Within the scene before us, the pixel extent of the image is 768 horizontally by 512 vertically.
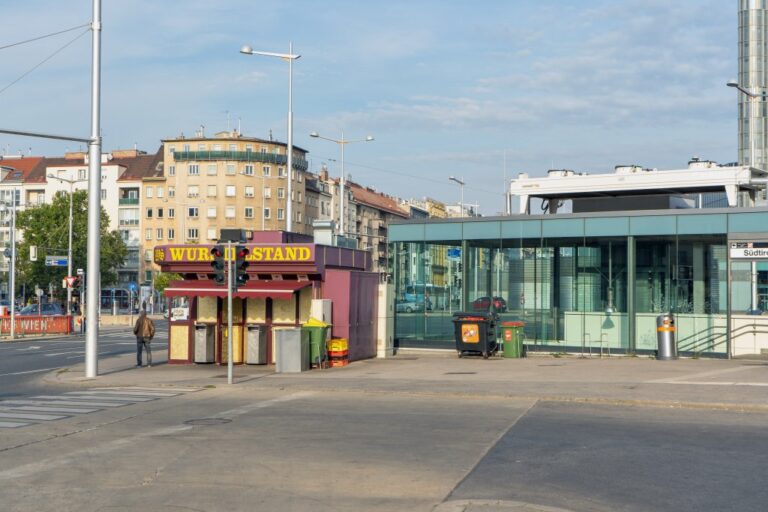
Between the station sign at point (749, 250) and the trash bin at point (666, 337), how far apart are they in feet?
8.88

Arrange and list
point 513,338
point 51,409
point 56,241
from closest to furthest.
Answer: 1. point 51,409
2. point 513,338
3. point 56,241

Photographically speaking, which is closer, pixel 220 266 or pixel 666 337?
pixel 220 266

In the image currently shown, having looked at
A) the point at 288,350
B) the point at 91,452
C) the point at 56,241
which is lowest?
the point at 91,452

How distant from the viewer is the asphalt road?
25328 mm

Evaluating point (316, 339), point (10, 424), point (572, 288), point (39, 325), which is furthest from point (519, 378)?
point (39, 325)

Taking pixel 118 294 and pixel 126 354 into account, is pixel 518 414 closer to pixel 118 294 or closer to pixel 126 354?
pixel 126 354

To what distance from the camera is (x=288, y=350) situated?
26.6 metres

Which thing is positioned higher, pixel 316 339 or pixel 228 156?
pixel 228 156

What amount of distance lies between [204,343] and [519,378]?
10.4 m

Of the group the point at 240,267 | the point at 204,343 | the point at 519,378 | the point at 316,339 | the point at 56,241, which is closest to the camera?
the point at 519,378

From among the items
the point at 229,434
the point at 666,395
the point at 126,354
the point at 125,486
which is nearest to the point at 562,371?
the point at 666,395

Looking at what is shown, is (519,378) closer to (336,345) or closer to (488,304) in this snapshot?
(336,345)

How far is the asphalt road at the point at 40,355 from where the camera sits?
25.3m

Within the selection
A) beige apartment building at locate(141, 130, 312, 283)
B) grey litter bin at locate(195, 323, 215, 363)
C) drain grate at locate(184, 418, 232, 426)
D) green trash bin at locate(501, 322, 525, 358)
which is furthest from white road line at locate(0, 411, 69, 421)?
beige apartment building at locate(141, 130, 312, 283)
